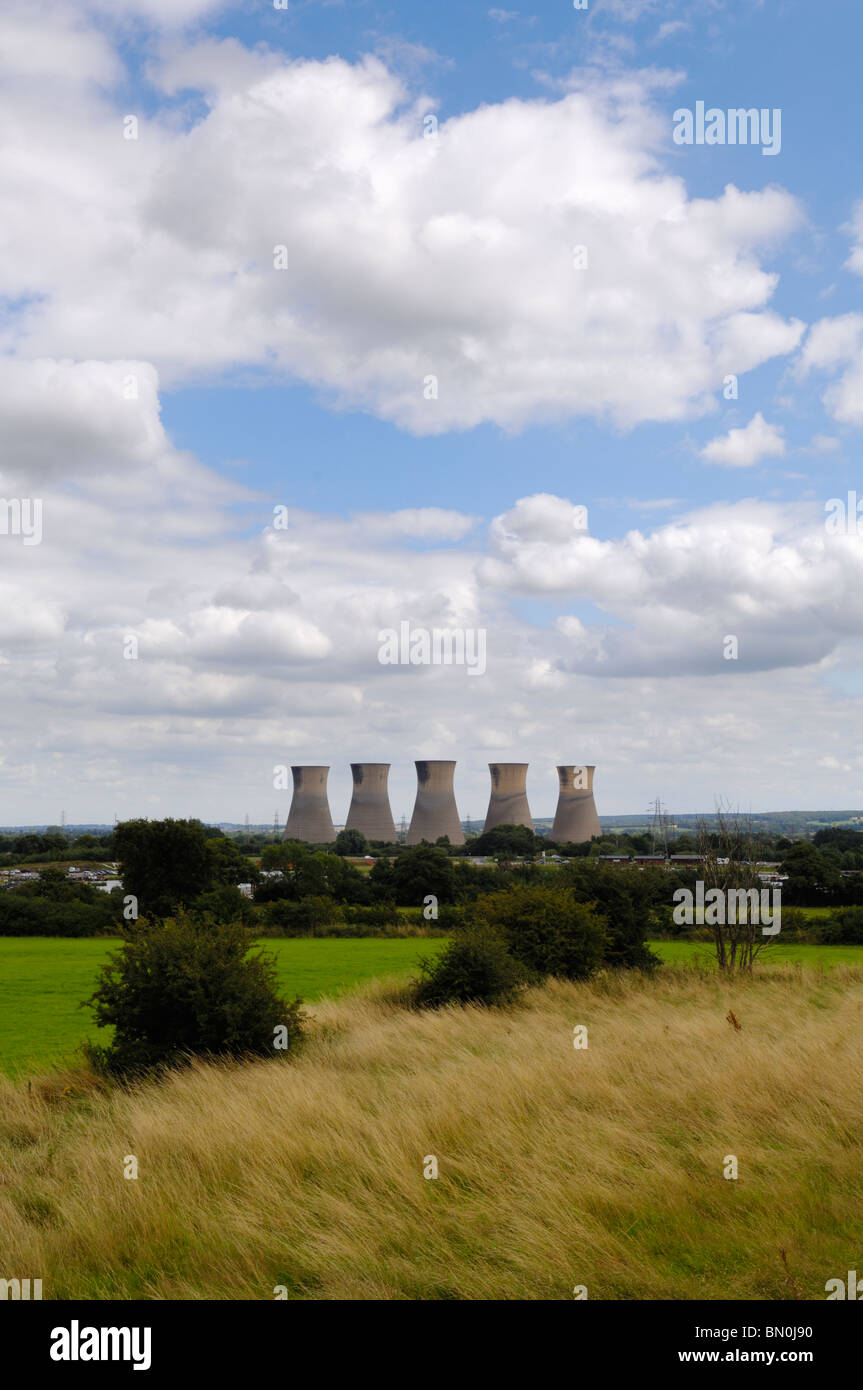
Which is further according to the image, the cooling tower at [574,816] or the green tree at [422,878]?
the cooling tower at [574,816]

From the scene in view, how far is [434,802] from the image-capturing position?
6988 cm

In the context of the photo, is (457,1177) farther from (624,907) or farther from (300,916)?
(300,916)

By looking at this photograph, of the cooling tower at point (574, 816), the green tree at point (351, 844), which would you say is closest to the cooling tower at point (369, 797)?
the green tree at point (351, 844)

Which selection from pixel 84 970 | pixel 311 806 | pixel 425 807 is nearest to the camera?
pixel 84 970

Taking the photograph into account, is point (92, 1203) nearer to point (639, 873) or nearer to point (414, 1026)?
point (414, 1026)

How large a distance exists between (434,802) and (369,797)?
5.88 m

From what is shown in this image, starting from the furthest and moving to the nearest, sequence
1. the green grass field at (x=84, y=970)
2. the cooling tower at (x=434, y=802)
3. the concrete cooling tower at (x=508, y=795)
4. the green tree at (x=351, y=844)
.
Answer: the green tree at (x=351, y=844) < the concrete cooling tower at (x=508, y=795) < the cooling tower at (x=434, y=802) < the green grass field at (x=84, y=970)

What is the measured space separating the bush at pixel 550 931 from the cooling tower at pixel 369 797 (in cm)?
5259

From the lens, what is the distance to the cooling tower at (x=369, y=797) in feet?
237

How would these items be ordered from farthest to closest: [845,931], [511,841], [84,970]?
[511,841], [845,931], [84,970]

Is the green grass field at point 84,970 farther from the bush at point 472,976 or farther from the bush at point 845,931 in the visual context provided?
the bush at point 472,976

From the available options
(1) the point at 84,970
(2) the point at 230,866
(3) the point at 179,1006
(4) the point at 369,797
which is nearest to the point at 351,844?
(4) the point at 369,797

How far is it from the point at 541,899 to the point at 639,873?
4.18 metres

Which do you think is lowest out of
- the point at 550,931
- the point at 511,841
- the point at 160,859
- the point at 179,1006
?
the point at 511,841
